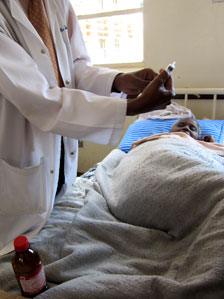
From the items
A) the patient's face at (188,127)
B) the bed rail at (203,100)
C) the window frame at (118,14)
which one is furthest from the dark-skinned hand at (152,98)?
the window frame at (118,14)

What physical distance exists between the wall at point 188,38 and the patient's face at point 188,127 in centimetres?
58

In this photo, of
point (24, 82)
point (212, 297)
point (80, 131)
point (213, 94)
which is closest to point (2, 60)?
point (24, 82)

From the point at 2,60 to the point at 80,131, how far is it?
0.88 ft

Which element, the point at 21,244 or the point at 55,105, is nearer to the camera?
the point at 21,244

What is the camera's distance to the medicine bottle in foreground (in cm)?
70

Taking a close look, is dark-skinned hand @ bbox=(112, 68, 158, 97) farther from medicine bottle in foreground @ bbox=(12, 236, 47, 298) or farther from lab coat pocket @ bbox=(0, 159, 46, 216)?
medicine bottle in foreground @ bbox=(12, 236, 47, 298)

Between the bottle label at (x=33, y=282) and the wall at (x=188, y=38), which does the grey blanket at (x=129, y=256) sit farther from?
the wall at (x=188, y=38)

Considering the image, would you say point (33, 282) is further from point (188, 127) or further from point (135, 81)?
point (188, 127)

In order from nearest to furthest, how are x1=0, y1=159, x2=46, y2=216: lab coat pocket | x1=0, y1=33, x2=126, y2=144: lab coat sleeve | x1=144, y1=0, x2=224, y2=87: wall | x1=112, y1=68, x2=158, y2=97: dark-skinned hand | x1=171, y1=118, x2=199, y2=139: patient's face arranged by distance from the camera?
1. x1=0, y1=33, x2=126, y2=144: lab coat sleeve
2. x1=0, y1=159, x2=46, y2=216: lab coat pocket
3. x1=112, y1=68, x2=158, y2=97: dark-skinned hand
4. x1=171, y1=118, x2=199, y2=139: patient's face
5. x1=144, y1=0, x2=224, y2=87: wall

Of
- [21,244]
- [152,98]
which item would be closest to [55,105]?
[152,98]

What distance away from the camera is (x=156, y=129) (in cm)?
194

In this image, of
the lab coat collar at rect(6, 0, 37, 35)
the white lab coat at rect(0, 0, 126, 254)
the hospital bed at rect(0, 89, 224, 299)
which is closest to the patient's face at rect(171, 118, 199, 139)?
the hospital bed at rect(0, 89, 224, 299)

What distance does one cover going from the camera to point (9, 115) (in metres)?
0.88

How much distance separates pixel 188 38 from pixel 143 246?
176 cm
